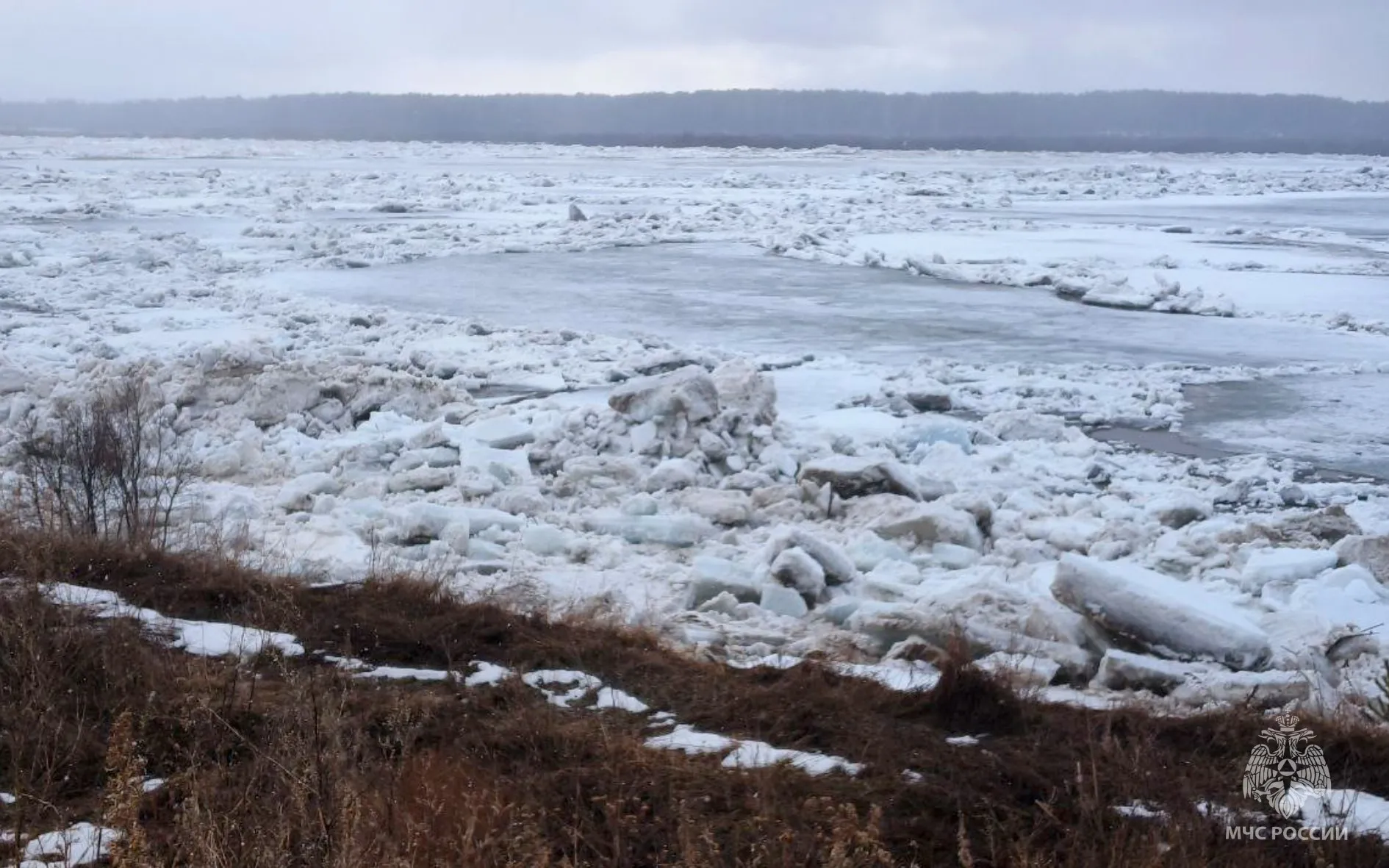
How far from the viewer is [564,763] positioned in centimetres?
404

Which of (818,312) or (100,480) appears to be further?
(818,312)

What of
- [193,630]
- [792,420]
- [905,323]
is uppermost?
[905,323]

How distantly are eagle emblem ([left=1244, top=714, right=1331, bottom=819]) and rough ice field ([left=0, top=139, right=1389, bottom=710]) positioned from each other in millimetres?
782

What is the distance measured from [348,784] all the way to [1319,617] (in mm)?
4912

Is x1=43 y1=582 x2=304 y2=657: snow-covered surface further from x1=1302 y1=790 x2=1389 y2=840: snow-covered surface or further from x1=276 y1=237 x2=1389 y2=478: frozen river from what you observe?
x1=276 y1=237 x2=1389 y2=478: frozen river

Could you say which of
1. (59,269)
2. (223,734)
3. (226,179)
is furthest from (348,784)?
(226,179)

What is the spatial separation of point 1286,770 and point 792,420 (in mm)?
6808

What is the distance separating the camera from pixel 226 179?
39.2 meters

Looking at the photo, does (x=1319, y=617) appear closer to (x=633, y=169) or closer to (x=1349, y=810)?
(x=1349, y=810)

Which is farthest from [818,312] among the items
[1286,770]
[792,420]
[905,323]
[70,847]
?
[70,847]

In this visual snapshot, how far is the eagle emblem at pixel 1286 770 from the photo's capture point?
12.5 feet

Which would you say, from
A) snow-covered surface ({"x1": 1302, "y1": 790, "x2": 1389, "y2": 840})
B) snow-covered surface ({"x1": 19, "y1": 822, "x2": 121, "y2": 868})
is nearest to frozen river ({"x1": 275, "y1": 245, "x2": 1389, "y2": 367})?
snow-covered surface ({"x1": 1302, "y1": 790, "x2": 1389, "y2": 840})

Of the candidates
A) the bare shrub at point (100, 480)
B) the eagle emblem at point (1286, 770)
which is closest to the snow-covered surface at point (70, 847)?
the bare shrub at point (100, 480)

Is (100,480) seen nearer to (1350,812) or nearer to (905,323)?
(1350,812)
